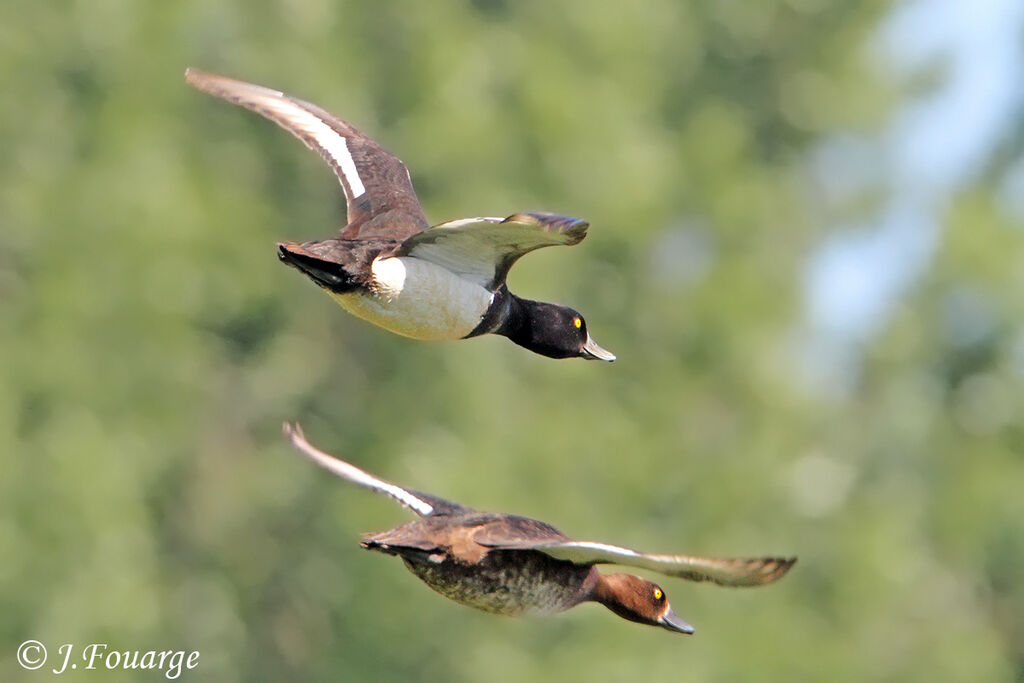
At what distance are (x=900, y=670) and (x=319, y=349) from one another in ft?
24.6

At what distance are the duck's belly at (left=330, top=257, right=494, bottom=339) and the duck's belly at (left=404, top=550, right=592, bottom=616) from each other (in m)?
1.03

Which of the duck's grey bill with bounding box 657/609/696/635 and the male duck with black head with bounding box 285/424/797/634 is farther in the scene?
the duck's grey bill with bounding box 657/609/696/635

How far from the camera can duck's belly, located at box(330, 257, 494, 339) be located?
7223 mm

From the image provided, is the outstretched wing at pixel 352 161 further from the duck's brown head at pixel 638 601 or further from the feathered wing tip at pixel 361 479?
the duck's brown head at pixel 638 601

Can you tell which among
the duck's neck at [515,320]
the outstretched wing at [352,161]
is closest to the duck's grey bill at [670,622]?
the duck's neck at [515,320]

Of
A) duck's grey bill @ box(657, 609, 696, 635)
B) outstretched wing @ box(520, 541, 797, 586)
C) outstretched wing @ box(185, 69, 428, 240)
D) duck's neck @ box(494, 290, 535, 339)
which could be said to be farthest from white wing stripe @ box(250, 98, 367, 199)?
outstretched wing @ box(520, 541, 797, 586)

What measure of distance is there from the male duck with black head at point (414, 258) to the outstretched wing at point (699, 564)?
1.08 metres

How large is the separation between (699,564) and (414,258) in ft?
7.05

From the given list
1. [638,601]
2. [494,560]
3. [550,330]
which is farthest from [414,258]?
[638,601]

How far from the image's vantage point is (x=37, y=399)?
741 inches

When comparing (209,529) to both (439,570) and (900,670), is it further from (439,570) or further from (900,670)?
(439,570)

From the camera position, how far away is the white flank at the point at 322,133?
8383 mm

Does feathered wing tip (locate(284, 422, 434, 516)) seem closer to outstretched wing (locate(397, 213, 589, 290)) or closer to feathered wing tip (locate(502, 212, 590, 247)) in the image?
outstretched wing (locate(397, 213, 589, 290))

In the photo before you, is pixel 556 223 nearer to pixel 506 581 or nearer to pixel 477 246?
pixel 477 246
